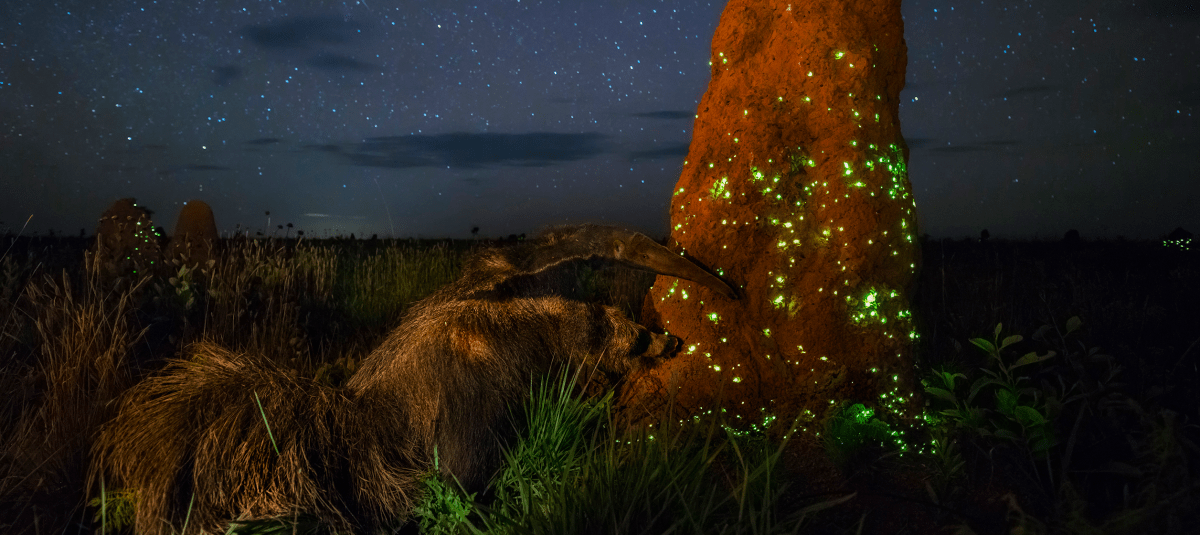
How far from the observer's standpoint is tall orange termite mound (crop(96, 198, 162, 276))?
9.20m

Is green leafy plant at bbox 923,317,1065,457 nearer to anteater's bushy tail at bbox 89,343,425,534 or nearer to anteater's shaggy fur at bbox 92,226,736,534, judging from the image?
anteater's shaggy fur at bbox 92,226,736,534

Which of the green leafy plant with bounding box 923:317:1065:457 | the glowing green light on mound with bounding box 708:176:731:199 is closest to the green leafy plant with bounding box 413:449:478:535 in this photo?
the glowing green light on mound with bounding box 708:176:731:199

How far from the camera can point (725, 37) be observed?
14.8 ft

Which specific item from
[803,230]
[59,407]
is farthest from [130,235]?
[803,230]

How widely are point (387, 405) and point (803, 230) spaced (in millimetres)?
2550

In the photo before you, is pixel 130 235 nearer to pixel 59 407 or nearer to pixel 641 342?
pixel 59 407

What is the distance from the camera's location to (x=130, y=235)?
30.9ft

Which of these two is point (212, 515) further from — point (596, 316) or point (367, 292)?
point (367, 292)

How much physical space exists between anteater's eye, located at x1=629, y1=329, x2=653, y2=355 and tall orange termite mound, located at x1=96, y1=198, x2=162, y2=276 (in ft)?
24.8

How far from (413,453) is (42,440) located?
8.83ft

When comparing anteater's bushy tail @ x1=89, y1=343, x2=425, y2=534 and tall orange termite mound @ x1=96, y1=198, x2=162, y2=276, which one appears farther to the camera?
tall orange termite mound @ x1=96, y1=198, x2=162, y2=276

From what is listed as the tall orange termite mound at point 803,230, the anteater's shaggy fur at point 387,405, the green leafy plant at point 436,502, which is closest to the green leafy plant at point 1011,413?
the tall orange termite mound at point 803,230

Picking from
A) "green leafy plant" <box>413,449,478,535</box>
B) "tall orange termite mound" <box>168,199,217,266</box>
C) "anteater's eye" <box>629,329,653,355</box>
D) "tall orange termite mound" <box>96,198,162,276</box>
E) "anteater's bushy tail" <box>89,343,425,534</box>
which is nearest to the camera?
"anteater's bushy tail" <box>89,343,425,534</box>

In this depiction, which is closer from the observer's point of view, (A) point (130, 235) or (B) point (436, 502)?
(B) point (436, 502)
